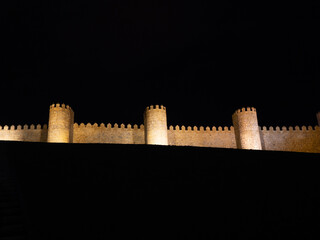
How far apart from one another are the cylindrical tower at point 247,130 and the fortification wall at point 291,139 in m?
1.38

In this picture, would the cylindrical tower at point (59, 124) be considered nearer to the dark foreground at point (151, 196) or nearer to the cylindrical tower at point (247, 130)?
the dark foreground at point (151, 196)

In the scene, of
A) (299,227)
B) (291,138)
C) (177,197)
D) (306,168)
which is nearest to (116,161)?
(177,197)

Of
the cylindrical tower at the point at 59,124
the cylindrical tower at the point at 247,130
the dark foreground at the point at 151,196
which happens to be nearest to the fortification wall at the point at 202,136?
the cylindrical tower at the point at 247,130

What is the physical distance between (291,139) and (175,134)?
8410 millimetres

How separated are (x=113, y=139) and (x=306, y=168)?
1265 centimetres

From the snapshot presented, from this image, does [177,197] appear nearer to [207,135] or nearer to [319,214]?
[319,214]

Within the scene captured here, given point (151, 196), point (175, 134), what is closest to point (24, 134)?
point (175, 134)

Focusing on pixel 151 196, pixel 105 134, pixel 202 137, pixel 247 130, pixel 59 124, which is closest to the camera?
pixel 151 196

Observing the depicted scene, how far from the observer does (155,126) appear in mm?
17719

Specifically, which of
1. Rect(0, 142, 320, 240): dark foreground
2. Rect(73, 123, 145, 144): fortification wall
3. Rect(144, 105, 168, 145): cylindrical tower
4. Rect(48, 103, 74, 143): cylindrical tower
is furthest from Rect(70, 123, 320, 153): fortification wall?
Rect(0, 142, 320, 240): dark foreground

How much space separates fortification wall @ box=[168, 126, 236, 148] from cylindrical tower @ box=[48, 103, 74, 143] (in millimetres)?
6511

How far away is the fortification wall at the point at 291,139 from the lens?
20141mm

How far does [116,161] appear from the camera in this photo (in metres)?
7.55

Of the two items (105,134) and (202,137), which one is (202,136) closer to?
(202,137)
